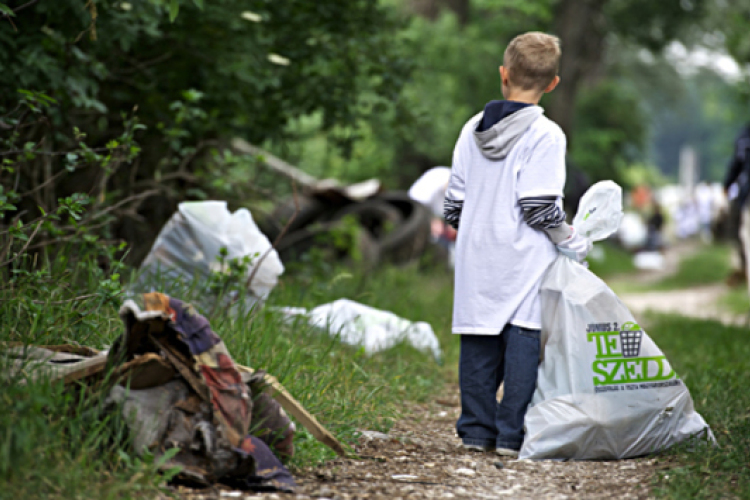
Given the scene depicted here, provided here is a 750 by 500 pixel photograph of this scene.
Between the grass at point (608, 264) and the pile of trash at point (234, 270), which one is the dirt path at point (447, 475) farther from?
the grass at point (608, 264)

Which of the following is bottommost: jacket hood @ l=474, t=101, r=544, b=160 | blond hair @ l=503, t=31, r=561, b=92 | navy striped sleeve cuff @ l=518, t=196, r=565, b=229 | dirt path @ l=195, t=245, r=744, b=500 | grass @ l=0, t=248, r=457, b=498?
dirt path @ l=195, t=245, r=744, b=500

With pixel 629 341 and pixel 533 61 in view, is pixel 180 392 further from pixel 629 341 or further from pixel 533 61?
pixel 533 61

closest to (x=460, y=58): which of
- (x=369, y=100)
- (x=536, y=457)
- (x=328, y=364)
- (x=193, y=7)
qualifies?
(x=369, y=100)

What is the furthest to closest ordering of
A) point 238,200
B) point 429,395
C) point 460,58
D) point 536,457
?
point 460,58 < point 238,200 < point 429,395 < point 536,457

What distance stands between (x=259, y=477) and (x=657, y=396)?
163 centimetres

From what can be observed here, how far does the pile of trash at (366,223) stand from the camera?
8109 millimetres

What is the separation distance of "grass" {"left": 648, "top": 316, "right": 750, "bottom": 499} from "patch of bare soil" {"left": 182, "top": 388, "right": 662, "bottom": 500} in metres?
0.13

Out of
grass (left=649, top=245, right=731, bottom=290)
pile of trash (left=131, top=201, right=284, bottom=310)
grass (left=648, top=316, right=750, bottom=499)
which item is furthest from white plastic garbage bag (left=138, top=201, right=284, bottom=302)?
grass (left=649, top=245, right=731, bottom=290)

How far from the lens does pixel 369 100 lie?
20.0 ft

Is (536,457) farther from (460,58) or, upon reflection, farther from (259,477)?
(460,58)

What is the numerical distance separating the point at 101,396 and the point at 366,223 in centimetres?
736

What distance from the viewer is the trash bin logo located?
11.2 feet

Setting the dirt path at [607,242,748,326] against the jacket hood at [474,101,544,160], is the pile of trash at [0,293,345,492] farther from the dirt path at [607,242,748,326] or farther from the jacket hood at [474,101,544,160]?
the dirt path at [607,242,748,326]

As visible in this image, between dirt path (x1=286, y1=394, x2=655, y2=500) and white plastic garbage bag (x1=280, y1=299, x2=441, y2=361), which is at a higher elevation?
white plastic garbage bag (x1=280, y1=299, x2=441, y2=361)
